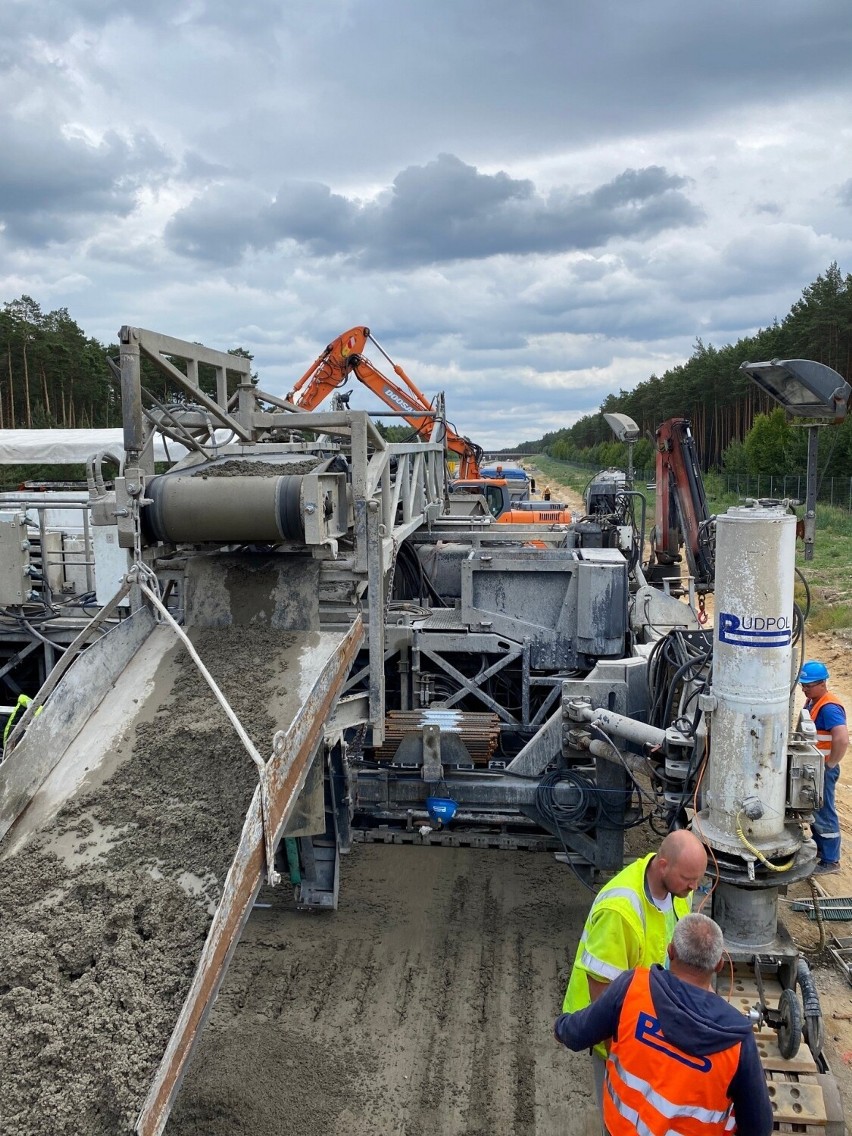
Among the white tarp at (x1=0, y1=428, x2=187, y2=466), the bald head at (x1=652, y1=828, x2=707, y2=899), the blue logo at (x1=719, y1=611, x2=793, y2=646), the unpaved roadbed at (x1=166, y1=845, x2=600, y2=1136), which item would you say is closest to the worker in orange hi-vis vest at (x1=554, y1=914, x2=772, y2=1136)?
the bald head at (x1=652, y1=828, x2=707, y2=899)

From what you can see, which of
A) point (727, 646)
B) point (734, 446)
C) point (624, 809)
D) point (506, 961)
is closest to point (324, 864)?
point (506, 961)

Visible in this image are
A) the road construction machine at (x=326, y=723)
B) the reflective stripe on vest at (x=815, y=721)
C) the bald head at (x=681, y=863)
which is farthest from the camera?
the reflective stripe on vest at (x=815, y=721)

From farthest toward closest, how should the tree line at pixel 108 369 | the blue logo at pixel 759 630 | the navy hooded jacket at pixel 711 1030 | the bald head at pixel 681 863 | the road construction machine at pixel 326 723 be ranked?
1. the tree line at pixel 108 369
2. the blue logo at pixel 759 630
3. the road construction machine at pixel 326 723
4. the bald head at pixel 681 863
5. the navy hooded jacket at pixel 711 1030

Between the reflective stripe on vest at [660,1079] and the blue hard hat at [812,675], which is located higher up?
the blue hard hat at [812,675]

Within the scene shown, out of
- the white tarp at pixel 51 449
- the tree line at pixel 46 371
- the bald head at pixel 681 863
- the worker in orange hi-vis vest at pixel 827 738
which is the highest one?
the tree line at pixel 46 371

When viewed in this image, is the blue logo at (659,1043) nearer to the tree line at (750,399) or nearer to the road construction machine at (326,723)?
the road construction machine at (326,723)

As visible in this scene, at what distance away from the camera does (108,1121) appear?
105 inches

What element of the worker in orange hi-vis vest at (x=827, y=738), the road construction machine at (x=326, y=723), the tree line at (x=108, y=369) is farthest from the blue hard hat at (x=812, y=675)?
the tree line at (x=108, y=369)

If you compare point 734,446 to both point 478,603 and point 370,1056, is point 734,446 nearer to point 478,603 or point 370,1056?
point 478,603

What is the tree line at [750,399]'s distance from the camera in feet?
112

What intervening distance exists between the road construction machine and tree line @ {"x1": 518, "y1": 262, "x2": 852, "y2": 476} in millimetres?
4071

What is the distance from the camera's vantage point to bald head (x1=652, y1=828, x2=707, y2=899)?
2996 millimetres

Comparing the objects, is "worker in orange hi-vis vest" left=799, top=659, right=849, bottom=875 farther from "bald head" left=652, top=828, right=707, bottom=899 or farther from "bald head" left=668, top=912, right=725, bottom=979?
"bald head" left=668, top=912, right=725, bottom=979

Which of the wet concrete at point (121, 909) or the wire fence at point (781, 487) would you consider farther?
the wire fence at point (781, 487)
